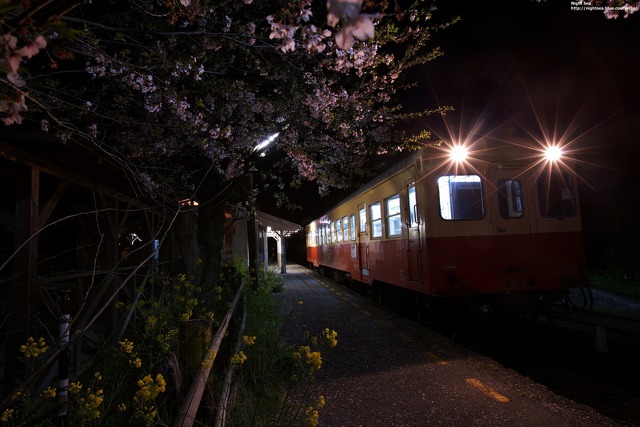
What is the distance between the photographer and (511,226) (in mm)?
6109

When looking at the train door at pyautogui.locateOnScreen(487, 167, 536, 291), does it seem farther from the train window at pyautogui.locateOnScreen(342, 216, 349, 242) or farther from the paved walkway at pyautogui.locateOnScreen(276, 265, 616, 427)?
the train window at pyautogui.locateOnScreen(342, 216, 349, 242)

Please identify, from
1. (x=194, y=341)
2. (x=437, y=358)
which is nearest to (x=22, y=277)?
(x=194, y=341)

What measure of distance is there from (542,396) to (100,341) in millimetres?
4364

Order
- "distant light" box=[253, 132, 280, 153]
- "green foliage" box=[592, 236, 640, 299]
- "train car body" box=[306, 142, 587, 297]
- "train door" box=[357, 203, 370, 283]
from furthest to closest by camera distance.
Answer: "green foliage" box=[592, 236, 640, 299]
"train door" box=[357, 203, 370, 283]
"distant light" box=[253, 132, 280, 153]
"train car body" box=[306, 142, 587, 297]

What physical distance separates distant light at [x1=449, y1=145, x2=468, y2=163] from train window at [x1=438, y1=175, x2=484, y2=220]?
0.25 meters

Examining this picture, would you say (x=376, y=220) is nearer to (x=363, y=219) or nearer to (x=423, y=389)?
(x=363, y=219)

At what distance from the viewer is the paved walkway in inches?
137

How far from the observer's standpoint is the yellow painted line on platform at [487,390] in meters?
3.82

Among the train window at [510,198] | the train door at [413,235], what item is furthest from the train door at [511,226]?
the train door at [413,235]

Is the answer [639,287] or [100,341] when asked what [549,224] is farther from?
[639,287]

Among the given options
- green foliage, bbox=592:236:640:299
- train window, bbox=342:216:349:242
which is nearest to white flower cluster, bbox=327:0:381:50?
train window, bbox=342:216:349:242

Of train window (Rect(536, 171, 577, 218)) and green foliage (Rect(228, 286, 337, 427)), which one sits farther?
train window (Rect(536, 171, 577, 218))

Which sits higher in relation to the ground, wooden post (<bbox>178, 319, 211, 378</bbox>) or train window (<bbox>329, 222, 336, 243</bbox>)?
train window (<bbox>329, 222, 336, 243</bbox>)

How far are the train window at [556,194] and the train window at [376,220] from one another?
10.0ft
